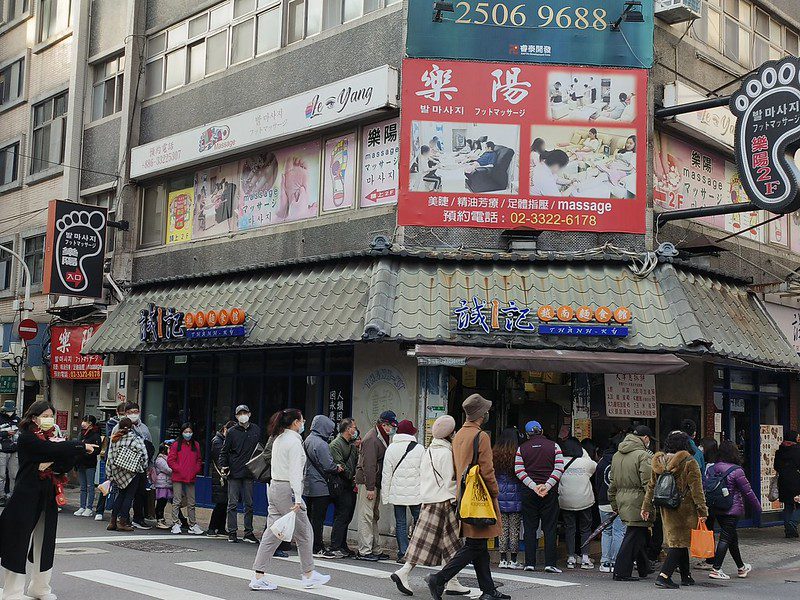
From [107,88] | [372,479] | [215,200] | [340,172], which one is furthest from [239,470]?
[107,88]

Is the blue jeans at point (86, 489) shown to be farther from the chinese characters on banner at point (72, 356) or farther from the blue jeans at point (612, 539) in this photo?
the blue jeans at point (612, 539)

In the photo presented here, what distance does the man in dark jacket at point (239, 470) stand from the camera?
1405cm

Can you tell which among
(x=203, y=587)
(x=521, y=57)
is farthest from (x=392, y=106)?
(x=203, y=587)

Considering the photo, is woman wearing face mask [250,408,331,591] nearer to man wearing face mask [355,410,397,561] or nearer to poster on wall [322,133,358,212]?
man wearing face mask [355,410,397,561]

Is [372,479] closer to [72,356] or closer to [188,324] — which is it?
[188,324]

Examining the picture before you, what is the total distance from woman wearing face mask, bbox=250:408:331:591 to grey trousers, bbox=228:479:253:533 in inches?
137

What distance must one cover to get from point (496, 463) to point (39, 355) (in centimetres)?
1560

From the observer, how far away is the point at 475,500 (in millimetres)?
9375

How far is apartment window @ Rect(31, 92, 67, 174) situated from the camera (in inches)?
973

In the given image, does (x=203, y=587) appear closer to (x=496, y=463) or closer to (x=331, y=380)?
(x=496, y=463)

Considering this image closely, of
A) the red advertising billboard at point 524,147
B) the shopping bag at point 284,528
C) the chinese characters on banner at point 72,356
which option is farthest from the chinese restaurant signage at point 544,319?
the chinese characters on banner at point 72,356

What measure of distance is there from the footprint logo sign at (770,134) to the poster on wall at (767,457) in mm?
5916

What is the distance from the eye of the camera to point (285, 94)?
1784 cm

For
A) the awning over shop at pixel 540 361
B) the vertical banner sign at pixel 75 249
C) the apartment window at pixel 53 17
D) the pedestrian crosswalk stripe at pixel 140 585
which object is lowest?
the pedestrian crosswalk stripe at pixel 140 585
